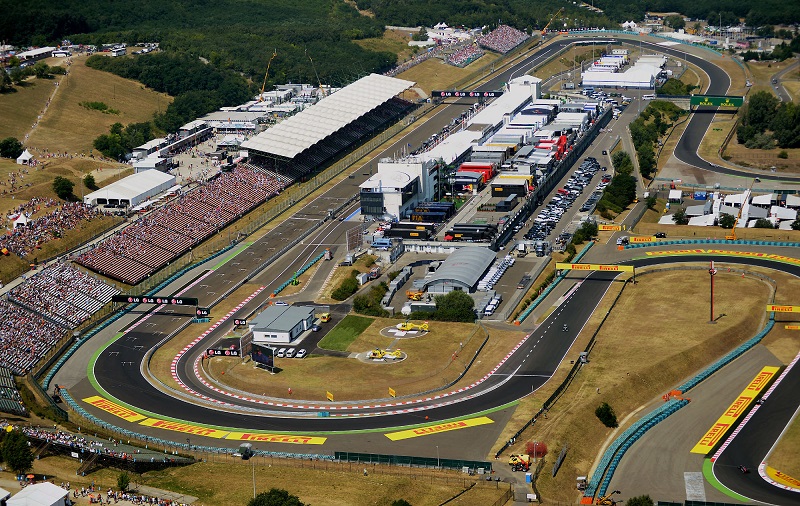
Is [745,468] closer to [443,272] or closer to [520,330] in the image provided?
[520,330]

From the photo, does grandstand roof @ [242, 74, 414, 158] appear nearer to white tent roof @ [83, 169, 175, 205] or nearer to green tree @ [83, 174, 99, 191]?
white tent roof @ [83, 169, 175, 205]

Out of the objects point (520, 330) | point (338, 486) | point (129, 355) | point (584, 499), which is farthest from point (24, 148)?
point (584, 499)

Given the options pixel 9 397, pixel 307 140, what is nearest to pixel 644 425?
pixel 9 397

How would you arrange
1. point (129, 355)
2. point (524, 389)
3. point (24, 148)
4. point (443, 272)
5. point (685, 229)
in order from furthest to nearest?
point (24, 148), point (685, 229), point (443, 272), point (129, 355), point (524, 389)

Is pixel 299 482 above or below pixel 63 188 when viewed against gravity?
below

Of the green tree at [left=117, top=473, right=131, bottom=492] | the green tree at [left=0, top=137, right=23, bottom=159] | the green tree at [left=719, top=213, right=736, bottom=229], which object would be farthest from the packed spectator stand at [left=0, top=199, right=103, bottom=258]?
the green tree at [left=719, top=213, right=736, bottom=229]

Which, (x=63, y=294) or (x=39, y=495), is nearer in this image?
(x=39, y=495)

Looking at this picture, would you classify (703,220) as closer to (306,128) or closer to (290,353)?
(306,128)
